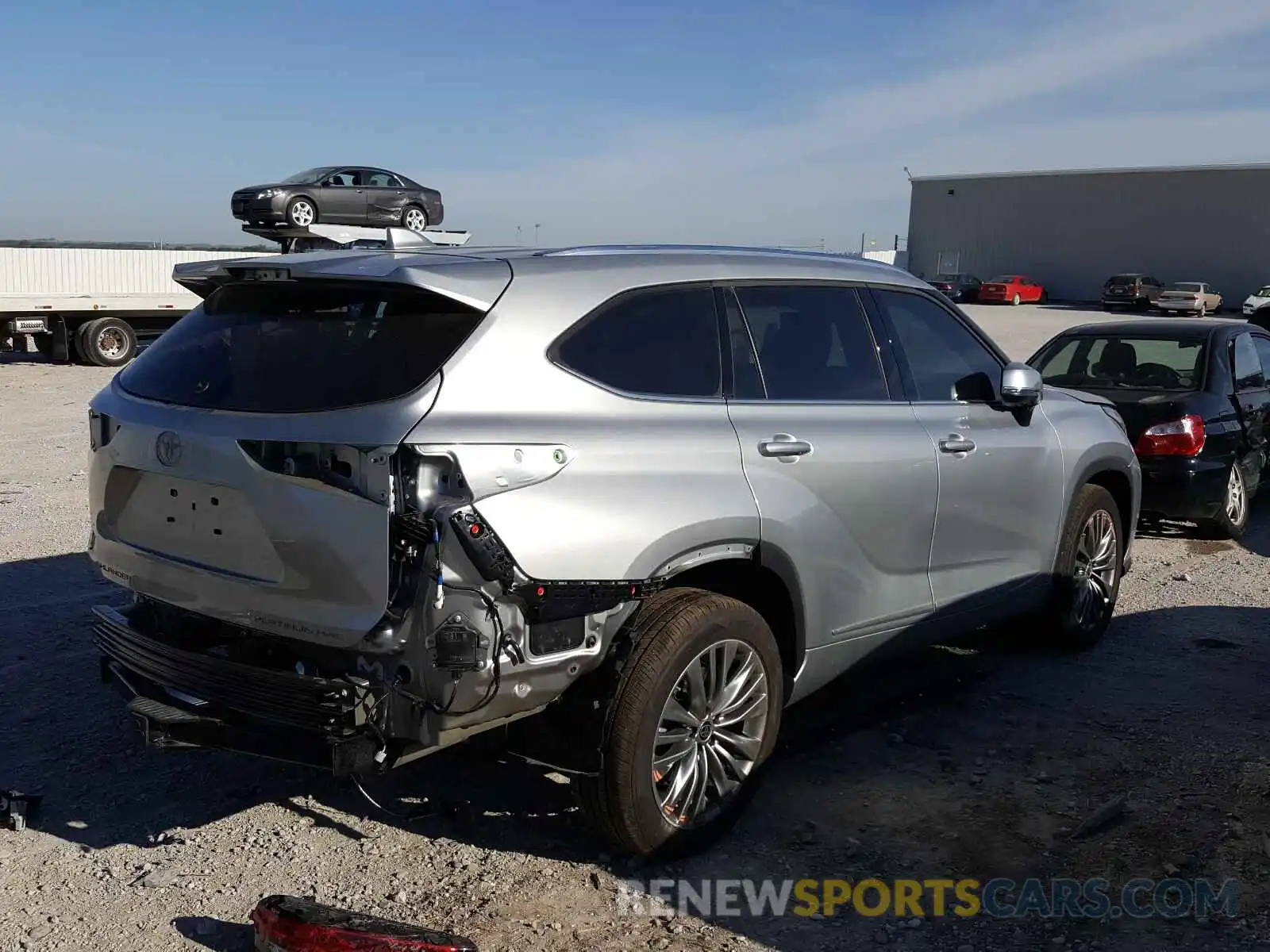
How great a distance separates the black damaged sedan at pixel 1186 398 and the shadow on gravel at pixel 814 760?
1999mm

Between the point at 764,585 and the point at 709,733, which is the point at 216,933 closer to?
the point at 709,733

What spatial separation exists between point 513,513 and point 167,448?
1.13 m

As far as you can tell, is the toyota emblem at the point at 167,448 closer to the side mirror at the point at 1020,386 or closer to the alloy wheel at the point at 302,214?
the side mirror at the point at 1020,386

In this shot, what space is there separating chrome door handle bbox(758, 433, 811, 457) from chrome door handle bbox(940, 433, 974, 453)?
88cm

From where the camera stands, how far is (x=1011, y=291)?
179 ft

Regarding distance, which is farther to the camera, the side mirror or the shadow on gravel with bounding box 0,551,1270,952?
the side mirror

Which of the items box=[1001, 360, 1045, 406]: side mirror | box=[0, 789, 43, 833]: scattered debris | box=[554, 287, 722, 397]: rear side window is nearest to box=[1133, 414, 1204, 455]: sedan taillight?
box=[1001, 360, 1045, 406]: side mirror

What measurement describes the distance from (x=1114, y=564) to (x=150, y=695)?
4.77m

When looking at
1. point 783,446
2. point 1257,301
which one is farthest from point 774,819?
point 1257,301

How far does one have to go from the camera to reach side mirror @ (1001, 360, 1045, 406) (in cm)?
511

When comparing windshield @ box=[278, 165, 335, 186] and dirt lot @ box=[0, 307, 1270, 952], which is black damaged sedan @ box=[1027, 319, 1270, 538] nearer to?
dirt lot @ box=[0, 307, 1270, 952]

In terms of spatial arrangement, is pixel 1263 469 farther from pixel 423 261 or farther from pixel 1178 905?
pixel 423 261

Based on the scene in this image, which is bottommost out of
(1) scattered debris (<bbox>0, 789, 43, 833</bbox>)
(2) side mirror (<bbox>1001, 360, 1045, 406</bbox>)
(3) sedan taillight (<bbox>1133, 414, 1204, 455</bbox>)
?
(1) scattered debris (<bbox>0, 789, 43, 833</bbox>)

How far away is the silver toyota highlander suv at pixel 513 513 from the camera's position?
129 inches
